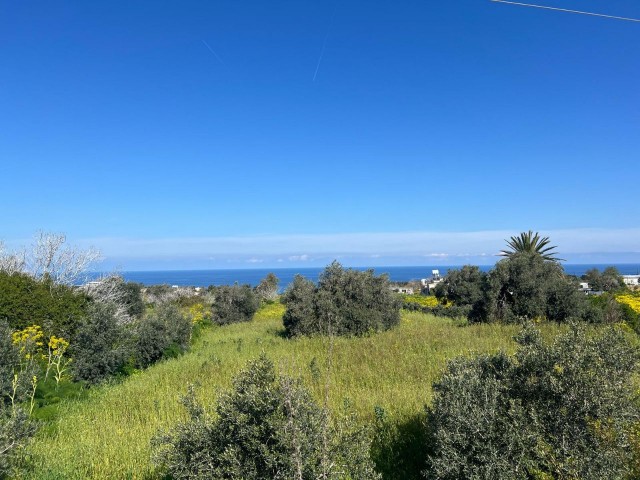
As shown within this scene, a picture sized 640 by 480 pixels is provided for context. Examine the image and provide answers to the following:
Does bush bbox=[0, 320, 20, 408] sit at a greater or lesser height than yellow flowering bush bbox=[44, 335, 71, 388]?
greater

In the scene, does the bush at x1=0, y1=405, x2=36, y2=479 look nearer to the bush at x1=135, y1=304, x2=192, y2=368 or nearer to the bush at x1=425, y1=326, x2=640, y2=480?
the bush at x1=425, y1=326, x2=640, y2=480

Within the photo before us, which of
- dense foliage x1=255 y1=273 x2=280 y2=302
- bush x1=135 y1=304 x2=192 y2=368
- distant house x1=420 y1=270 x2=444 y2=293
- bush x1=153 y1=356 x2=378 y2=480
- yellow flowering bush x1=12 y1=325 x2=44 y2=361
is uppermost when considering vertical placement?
bush x1=153 y1=356 x2=378 y2=480

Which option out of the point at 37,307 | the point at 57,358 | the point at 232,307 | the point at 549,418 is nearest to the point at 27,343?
the point at 57,358

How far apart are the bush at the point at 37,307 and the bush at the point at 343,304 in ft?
27.1

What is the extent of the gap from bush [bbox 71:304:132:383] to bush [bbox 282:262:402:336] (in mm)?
A: 7030

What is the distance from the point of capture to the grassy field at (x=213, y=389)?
234 inches

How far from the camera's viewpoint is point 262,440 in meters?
3.96

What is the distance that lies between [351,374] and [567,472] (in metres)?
6.10

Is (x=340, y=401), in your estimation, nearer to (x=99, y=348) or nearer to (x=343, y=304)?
(x=99, y=348)

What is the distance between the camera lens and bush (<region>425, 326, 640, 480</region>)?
4.16m

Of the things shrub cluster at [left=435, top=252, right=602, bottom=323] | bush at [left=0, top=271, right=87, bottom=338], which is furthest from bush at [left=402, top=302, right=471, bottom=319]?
bush at [left=0, top=271, right=87, bottom=338]

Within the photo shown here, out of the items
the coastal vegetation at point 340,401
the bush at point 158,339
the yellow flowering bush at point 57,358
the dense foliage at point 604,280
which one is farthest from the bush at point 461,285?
the dense foliage at point 604,280

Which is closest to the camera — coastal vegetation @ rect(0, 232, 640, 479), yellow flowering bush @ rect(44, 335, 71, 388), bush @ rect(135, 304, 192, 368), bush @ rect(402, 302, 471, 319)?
coastal vegetation @ rect(0, 232, 640, 479)

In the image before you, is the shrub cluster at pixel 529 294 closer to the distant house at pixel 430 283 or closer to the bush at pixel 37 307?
the bush at pixel 37 307
